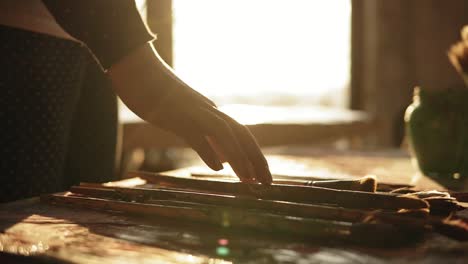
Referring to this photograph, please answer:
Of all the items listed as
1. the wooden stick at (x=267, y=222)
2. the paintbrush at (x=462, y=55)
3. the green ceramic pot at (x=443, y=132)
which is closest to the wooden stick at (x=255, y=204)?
the wooden stick at (x=267, y=222)

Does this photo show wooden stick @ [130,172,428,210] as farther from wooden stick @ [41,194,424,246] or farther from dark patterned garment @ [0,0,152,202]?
dark patterned garment @ [0,0,152,202]

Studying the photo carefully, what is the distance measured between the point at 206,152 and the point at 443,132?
53 cm

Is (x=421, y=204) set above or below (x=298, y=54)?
below

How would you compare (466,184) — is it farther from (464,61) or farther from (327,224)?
(327,224)

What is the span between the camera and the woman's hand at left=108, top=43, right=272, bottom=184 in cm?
72

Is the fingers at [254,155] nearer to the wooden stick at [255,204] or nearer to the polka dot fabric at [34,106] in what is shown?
the wooden stick at [255,204]

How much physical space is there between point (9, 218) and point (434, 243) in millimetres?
468

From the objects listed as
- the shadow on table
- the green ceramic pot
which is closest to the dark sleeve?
the shadow on table

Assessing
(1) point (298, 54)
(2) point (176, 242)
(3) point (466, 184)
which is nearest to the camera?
(2) point (176, 242)

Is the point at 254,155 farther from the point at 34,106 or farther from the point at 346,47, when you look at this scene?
the point at 346,47

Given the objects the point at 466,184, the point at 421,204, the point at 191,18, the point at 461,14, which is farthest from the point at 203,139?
the point at 461,14

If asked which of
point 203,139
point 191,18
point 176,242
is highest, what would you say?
point 191,18

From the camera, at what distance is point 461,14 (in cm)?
408

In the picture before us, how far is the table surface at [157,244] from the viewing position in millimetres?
478
